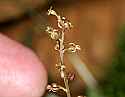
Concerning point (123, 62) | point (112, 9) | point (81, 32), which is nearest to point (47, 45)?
point (81, 32)

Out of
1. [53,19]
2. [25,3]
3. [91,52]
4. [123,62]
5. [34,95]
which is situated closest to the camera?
[34,95]

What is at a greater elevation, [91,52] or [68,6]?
[68,6]

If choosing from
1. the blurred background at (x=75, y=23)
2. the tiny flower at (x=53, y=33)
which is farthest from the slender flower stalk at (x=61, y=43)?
the blurred background at (x=75, y=23)

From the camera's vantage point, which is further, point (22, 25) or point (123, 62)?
point (22, 25)

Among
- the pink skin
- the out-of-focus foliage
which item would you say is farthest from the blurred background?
the pink skin

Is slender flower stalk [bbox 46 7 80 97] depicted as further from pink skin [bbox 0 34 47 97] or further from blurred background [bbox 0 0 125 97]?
blurred background [bbox 0 0 125 97]

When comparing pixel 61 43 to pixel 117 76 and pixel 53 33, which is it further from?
pixel 117 76

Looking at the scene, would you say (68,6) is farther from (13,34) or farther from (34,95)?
(34,95)
